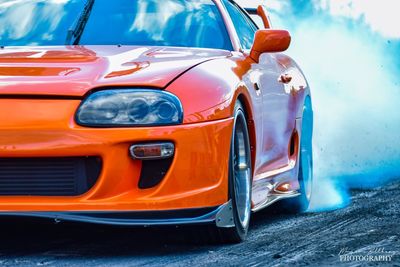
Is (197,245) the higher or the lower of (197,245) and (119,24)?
the lower

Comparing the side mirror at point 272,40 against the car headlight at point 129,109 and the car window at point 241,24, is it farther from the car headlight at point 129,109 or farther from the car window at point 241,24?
the car headlight at point 129,109

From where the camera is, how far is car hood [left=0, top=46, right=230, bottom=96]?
5930mm

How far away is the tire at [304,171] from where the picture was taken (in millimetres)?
8594

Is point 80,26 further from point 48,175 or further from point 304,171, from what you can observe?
point 304,171

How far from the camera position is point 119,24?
7.23m

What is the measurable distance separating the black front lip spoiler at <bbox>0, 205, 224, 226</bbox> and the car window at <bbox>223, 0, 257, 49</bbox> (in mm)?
2005

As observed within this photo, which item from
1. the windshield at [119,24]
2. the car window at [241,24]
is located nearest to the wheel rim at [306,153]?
the car window at [241,24]

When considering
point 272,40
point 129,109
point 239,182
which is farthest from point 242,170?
point 129,109

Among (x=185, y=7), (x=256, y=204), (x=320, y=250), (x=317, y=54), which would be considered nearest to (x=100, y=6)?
(x=185, y=7)

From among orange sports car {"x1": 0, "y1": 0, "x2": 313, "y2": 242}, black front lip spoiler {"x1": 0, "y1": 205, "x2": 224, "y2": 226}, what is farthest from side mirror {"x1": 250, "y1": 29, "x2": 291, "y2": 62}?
black front lip spoiler {"x1": 0, "y1": 205, "x2": 224, "y2": 226}

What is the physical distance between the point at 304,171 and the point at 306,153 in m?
0.22

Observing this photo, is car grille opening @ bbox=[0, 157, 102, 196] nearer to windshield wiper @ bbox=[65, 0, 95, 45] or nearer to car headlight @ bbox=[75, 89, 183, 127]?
car headlight @ bbox=[75, 89, 183, 127]

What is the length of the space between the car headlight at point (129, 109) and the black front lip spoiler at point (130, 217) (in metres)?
0.39

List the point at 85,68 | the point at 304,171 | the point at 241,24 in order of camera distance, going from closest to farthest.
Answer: the point at 85,68
the point at 241,24
the point at 304,171
